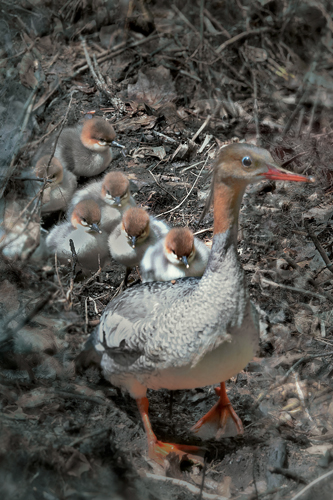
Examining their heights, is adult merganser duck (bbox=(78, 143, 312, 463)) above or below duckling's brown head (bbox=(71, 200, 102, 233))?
above

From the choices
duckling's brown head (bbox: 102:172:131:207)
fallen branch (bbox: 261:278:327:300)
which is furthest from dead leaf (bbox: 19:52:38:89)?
fallen branch (bbox: 261:278:327:300)

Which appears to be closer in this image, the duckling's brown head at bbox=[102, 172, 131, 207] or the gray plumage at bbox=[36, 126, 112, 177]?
the duckling's brown head at bbox=[102, 172, 131, 207]

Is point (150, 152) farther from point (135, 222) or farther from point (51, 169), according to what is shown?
point (135, 222)

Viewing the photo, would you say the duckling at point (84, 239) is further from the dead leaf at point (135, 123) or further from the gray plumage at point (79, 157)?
the dead leaf at point (135, 123)

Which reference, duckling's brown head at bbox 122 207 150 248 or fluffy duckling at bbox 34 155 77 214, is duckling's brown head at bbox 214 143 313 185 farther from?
fluffy duckling at bbox 34 155 77 214

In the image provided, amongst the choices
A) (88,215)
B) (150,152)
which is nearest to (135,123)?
(150,152)

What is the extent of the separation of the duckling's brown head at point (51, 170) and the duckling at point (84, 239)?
0.40 meters

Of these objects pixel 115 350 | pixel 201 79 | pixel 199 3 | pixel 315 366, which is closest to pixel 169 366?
pixel 115 350

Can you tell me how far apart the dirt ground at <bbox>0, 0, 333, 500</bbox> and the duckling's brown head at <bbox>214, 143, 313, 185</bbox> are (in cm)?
101

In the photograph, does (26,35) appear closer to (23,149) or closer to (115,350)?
(23,149)

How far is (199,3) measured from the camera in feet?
19.6

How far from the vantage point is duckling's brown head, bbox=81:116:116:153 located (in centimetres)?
451

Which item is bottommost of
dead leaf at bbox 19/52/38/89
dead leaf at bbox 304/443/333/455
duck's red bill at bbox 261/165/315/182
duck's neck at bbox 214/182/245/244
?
dead leaf at bbox 304/443/333/455

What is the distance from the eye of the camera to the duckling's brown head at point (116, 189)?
13.0 ft
